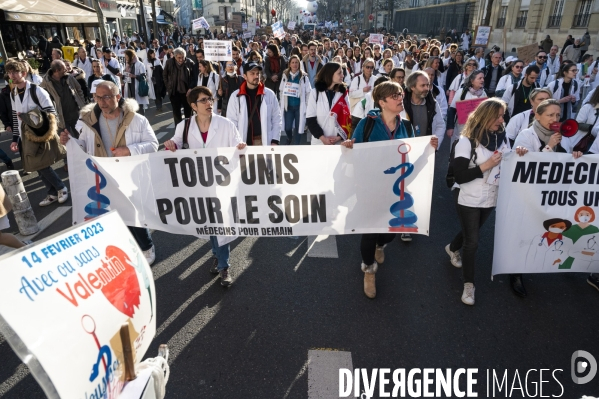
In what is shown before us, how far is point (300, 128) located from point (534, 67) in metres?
3.63

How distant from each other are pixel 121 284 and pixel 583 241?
12.4 ft

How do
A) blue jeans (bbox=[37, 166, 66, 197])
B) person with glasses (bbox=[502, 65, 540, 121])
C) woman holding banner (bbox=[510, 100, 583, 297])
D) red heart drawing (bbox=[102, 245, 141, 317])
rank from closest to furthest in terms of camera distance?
red heart drawing (bbox=[102, 245, 141, 317]) < woman holding banner (bbox=[510, 100, 583, 297]) < blue jeans (bbox=[37, 166, 66, 197]) < person with glasses (bbox=[502, 65, 540, 121])

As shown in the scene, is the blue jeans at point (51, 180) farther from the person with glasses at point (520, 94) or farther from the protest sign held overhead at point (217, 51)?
the person with glasses at point (520, 94)

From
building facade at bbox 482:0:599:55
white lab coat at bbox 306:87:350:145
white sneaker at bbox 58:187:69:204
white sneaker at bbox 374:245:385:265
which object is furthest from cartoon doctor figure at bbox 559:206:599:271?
building facade at bbox 482:0:599:55

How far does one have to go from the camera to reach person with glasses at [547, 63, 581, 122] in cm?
635

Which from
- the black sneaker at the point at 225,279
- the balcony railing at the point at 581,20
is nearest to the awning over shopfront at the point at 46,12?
the black sneaker at the point at 225,279

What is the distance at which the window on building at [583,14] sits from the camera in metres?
22.9

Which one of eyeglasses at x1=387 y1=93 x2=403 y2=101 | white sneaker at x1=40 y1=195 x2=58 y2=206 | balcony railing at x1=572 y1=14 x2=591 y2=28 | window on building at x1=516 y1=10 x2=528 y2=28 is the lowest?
white sneaker at x1=40 y1=195 x2=58 y2=206

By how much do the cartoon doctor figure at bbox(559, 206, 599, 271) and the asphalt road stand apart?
34 cm

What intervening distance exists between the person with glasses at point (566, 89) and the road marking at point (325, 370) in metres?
5.80

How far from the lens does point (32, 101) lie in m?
5.16

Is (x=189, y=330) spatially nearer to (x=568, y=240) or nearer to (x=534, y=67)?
(x=568, y=240)

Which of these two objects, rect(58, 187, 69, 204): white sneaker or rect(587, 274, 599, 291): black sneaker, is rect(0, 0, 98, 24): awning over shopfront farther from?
rect(587, 274, 599, 291): black sneaker

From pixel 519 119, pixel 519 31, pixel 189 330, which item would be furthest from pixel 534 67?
pixel 519 31
